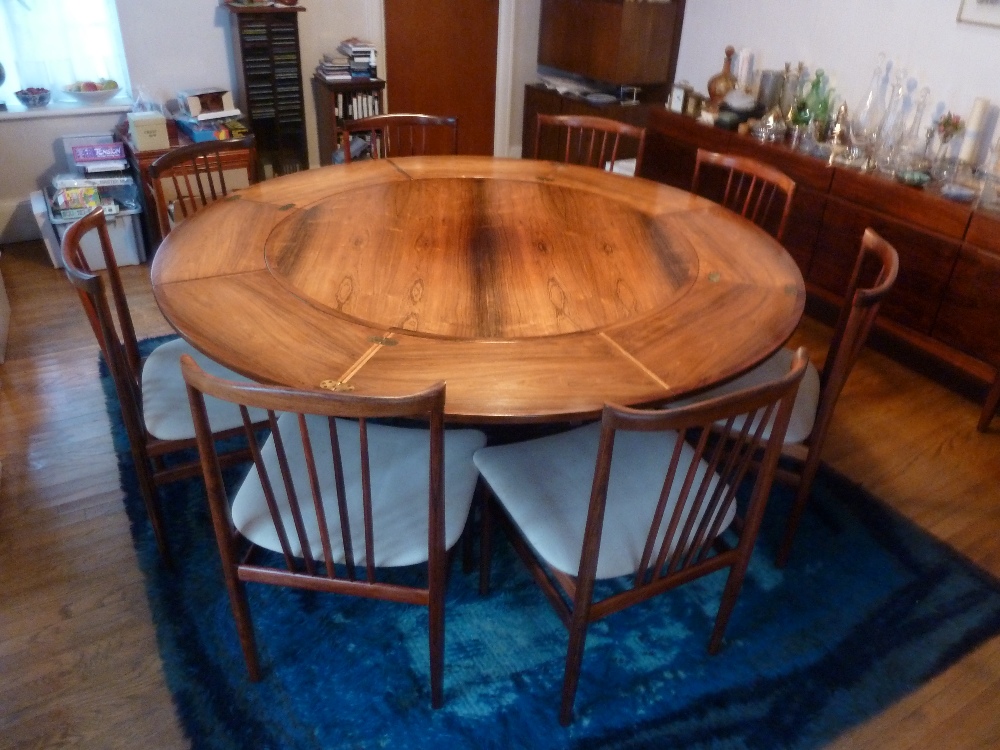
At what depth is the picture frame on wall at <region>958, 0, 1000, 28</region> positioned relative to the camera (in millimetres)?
2680

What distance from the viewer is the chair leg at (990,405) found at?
249 cm

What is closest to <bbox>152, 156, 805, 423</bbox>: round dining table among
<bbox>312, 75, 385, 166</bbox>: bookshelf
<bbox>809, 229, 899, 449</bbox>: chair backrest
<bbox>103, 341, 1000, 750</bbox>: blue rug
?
<bbox>809, 229, 899, 449</bbox>: chair backrest

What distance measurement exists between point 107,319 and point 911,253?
2.67 metres

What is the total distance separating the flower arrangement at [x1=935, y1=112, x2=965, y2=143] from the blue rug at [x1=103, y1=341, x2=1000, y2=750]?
1.67 metres

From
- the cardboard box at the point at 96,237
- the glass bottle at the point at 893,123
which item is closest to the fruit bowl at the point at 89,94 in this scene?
the cardboard box at the point at 96,237

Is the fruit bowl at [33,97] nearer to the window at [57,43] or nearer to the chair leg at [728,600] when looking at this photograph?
the window at [57,43]

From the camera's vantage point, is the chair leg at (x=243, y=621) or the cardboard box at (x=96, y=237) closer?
the chair leg at (x=243, y=621)

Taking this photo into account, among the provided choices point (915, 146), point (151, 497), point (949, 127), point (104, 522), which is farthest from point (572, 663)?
point (915, 146)

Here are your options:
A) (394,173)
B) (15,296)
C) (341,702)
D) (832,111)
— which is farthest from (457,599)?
(832,111)

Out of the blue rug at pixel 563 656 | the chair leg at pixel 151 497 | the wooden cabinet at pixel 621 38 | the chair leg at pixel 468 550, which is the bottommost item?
the blue rug at pixel 563 656

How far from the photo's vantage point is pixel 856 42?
3205 millimetres

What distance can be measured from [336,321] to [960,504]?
193cm

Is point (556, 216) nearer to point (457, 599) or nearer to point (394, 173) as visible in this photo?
point (394, 173)

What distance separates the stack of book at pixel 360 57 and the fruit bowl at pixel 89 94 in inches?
46.5
